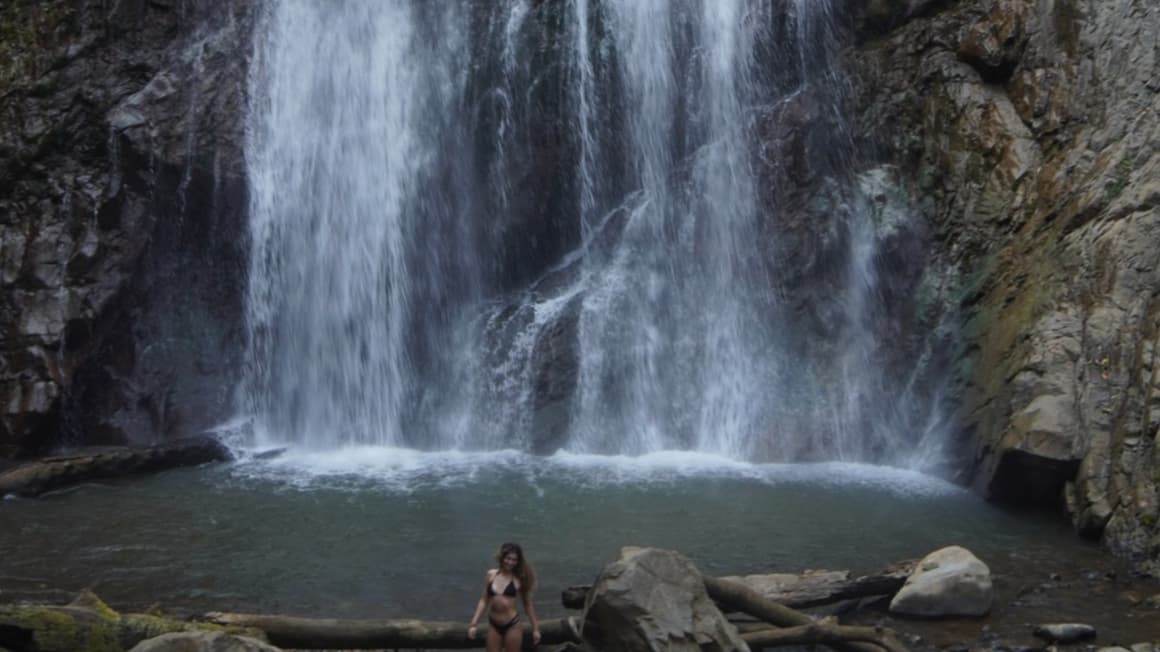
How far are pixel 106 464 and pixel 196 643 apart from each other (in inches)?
374

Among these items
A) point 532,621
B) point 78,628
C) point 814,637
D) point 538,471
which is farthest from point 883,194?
point 78,628

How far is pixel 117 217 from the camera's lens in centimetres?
1703

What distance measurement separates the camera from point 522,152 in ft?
60.6

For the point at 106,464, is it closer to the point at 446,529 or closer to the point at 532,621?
the point at 446,529

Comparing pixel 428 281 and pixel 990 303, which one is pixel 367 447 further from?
pixel 990 303

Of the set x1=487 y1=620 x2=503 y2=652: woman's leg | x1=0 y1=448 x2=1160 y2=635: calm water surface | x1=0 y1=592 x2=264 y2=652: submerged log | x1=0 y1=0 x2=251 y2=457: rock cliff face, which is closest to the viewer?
x1=0 y1=592 x2=264 y2=652: submerged log

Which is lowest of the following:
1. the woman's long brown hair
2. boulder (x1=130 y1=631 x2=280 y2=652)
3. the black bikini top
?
boulder (x1=130 y1=631 x2=280 y2=652)

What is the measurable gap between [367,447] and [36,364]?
518 centimetres

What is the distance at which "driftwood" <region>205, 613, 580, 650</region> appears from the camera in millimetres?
7133

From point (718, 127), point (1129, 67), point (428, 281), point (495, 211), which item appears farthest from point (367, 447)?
Result: point (1129, 67)

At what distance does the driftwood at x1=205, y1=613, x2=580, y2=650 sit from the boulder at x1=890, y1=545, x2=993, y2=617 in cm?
310

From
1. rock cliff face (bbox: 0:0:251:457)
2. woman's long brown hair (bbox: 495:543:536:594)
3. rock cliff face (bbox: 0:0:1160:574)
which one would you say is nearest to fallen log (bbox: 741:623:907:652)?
woman's long brown hair (bbox: 495:543:536:594)

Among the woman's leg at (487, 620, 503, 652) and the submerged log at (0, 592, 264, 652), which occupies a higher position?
the submerged log at (0, 592, 264, 652)

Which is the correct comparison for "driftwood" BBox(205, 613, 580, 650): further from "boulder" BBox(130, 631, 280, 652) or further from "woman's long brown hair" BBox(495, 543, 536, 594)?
"boulder" BBox(130, 631, 280, 652)
